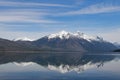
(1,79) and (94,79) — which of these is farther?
Answer: (94,79)

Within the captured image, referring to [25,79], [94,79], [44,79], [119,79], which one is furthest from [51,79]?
[119,79]

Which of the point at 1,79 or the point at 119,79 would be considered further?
the point at 119,79

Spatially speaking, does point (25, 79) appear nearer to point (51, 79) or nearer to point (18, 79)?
point (18, 79)

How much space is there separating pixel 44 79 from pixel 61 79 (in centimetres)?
243

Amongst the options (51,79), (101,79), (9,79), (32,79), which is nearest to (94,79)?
(101,79)

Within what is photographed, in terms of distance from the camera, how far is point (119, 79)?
4188 centimetres

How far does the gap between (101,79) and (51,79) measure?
291 inches

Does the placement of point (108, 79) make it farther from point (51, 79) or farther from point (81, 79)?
point (51, 79)

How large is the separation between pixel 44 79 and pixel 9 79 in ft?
16.2

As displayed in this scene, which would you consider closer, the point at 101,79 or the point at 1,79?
the point at 1,79

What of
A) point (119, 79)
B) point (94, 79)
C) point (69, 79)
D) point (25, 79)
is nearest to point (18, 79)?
point (25, 79)

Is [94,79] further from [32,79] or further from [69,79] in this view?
[32,79]

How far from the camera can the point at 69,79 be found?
41.4 meters

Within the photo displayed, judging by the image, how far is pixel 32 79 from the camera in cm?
4038
